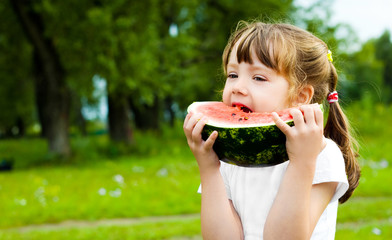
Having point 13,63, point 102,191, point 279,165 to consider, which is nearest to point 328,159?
point 279,165

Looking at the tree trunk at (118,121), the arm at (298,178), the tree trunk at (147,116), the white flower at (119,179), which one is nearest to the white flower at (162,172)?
the white flower at (119,179)

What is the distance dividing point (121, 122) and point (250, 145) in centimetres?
1371

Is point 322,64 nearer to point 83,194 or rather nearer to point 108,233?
point 108,233

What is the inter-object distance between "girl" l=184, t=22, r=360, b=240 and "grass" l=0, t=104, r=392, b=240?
0.93m

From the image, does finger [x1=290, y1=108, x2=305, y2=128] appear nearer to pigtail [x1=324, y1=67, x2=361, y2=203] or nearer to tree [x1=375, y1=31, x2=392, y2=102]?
pigtail [x1=324, y1=67, x2=361, y2=203]

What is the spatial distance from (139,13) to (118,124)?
4.61 metres

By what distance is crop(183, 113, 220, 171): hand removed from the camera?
208 cm

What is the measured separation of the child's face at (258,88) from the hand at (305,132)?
9.2 inches

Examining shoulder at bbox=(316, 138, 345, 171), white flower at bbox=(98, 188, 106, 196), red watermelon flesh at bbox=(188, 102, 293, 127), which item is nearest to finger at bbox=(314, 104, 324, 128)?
red watermelon flesh at bbox=(188, 102, 293, 127)

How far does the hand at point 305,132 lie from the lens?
1.88m

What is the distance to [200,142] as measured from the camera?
2.12 meters

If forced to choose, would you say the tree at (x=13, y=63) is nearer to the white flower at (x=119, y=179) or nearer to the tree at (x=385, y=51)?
the white flower at (x=119, y=179)

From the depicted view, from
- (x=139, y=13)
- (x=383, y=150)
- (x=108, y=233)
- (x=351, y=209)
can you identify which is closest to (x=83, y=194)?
(x=108, y=233)

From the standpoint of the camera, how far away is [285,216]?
6.24ft
